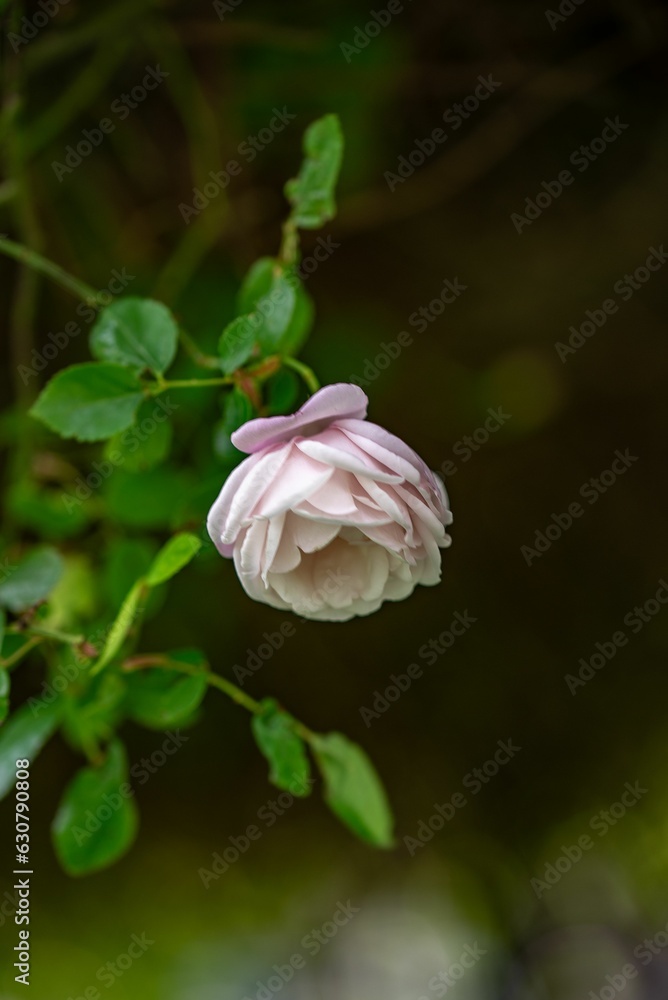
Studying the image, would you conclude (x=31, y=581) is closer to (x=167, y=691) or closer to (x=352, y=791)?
(x=167, y=691)

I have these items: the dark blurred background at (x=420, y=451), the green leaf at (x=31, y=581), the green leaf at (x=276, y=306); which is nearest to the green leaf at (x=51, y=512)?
the dark blurred background at (x=420, y=451)

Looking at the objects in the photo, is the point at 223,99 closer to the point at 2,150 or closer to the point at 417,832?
the point at 2,150

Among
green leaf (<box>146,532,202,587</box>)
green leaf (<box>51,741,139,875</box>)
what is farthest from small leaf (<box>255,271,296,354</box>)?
green leaf (<box>51,741,139,875</box>)

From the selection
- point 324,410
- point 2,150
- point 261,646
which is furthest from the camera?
point 261,646

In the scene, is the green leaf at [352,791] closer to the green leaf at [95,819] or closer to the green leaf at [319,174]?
the green leaf at [95,819]

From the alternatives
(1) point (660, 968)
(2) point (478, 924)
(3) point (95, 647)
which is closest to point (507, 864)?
(2) point (478, 924)

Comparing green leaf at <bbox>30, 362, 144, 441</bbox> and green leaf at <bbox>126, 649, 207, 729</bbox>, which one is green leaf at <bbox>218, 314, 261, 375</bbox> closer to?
green leaf at <bbox>30, 362, 144, 441</bbox>
